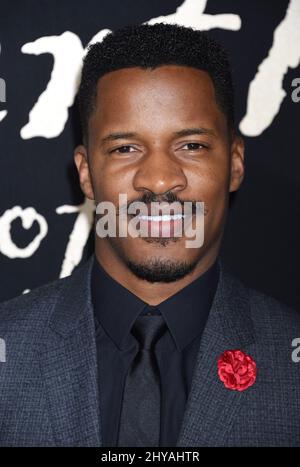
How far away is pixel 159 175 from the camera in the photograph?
1.66 m

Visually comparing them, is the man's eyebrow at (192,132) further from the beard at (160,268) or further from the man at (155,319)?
the beard at (160,268)

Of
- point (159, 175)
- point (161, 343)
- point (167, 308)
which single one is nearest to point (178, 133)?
point (159, 175)

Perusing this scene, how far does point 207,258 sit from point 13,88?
3.59 feet

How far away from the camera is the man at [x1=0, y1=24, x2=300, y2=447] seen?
166 centimetres

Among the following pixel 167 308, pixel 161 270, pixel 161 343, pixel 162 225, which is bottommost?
pixel 161 343

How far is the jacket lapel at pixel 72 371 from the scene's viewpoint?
1629mm

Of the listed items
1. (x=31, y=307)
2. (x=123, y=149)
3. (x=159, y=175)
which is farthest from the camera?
(x=31, y=307)

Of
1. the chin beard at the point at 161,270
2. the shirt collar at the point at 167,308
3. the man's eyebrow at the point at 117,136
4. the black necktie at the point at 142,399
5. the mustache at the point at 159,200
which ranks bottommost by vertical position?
the black necktie at the point at 142,399

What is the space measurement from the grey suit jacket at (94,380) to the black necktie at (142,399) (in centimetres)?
8

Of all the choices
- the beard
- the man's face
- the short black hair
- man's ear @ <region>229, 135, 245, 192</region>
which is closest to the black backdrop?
the short black hair

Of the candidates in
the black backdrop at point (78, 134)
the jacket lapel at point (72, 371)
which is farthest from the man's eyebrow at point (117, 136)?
the black backdrop at point (78, 134)

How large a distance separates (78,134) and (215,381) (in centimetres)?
120

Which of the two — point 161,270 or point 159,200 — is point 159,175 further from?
point 161,270
